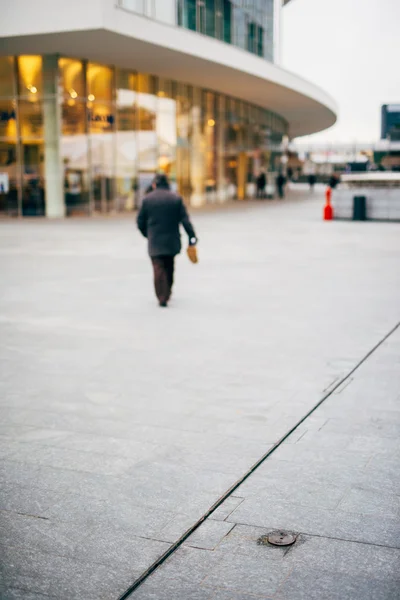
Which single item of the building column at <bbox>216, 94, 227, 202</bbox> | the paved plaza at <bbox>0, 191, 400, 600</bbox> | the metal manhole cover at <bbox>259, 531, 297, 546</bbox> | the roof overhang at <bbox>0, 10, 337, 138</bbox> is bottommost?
the paved plaza at <bbox>0, 191, 400, 600</bbox>

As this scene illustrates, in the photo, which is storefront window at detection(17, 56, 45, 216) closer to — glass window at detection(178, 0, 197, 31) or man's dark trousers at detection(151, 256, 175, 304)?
glass window at detection(178, 0, 197, 31)

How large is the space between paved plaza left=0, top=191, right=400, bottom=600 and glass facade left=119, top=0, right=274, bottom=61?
2069 cm

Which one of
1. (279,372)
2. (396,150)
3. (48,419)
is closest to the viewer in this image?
(48,419)

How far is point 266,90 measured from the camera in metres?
38.2

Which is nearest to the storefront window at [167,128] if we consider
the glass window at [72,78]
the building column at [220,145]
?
the glass window at [72,78]

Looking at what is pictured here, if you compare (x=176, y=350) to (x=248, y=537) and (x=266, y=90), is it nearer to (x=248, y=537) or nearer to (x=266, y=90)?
(x=248, y=537)

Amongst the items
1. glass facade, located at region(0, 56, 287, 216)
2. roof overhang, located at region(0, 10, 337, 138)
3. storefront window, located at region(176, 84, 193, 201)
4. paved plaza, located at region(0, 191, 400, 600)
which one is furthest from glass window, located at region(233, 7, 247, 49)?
paved plaza, located at region(0, 191, 400, 600)

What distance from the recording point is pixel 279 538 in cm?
343

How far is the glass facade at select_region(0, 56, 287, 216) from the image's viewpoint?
28359 millimetres

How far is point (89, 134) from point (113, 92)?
2.35m

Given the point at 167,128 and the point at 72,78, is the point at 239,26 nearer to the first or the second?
the point at 167,128

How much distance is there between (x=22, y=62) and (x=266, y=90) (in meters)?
14.2

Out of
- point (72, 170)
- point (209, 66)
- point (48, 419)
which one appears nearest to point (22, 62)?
point (72, 170)

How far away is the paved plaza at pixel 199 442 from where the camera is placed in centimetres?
319
